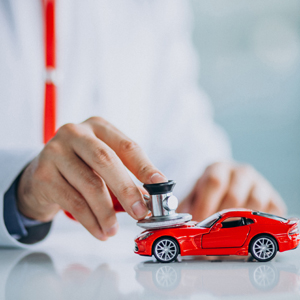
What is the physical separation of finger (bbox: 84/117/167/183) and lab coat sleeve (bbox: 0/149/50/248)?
274 millimetres

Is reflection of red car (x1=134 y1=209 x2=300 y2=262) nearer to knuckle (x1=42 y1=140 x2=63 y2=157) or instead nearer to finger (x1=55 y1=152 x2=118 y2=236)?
finger (x1=55 y1=152 x2=118 y2=236)

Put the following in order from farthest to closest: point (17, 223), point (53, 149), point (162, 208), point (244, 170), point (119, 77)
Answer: point (119, 77) → point (244, 170) → point (17, 223) → point (53, 149) → point (162, 208)

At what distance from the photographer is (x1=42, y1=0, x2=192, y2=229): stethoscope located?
0.86 meters

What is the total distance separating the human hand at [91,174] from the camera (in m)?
0.95

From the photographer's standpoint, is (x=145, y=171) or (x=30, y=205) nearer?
(x=145, y=171)

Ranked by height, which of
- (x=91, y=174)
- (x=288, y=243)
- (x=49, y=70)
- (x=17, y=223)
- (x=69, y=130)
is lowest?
(x=17, y=223)

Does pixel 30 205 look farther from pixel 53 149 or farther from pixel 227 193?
pixel 227 193

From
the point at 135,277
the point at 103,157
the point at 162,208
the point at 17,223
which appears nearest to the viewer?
the point at 135,277

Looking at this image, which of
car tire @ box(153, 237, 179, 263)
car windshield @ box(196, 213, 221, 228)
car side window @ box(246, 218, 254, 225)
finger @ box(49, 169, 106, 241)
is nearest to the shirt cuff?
finger @ box(49, 169, 106, 241)

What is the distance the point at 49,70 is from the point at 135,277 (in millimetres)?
1078

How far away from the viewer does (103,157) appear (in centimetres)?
98

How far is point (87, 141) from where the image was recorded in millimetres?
1034

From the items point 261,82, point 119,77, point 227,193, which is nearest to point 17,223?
point 227,193

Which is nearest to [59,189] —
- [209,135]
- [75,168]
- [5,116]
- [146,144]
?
[75,168]
